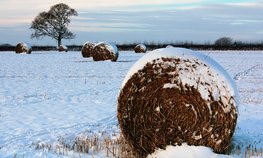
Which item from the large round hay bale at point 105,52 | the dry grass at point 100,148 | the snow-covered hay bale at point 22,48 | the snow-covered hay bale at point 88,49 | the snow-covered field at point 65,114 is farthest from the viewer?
the snow-covered hay bale at point 22,48

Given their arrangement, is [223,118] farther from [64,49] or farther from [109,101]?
[64,49]

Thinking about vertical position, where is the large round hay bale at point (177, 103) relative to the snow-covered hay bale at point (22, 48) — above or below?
above

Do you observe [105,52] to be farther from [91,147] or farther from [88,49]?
[91,147]

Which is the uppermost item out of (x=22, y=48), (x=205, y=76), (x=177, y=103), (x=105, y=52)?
(x=205, y=76)

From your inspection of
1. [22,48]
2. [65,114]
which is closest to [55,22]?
[22,48]

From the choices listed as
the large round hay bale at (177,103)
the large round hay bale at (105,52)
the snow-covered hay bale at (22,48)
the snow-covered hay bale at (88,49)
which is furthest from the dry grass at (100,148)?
the snow-covered hay bale at (22,48)

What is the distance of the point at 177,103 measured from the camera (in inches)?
259

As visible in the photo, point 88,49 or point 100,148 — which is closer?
point 100,148

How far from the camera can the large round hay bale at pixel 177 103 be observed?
648 cm

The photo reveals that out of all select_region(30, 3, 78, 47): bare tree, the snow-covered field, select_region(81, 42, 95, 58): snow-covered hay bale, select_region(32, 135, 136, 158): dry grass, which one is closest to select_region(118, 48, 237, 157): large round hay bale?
select_region(32, 135, 136, 158): dry grass

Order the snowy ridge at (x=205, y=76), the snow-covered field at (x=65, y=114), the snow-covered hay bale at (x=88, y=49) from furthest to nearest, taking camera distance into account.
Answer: the snow-covered hay bale at (x=88, y=49), the snow-covered field at (x=65, y=114), the snowy ridge at (x=205, y=76)

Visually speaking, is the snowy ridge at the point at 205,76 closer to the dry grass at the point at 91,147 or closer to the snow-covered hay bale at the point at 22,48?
the dry grass at the point at 91,147

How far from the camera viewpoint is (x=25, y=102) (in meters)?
11.7

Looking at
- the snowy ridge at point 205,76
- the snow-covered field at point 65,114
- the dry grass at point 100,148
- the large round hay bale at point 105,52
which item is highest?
the snowy ridge at point 205,76
